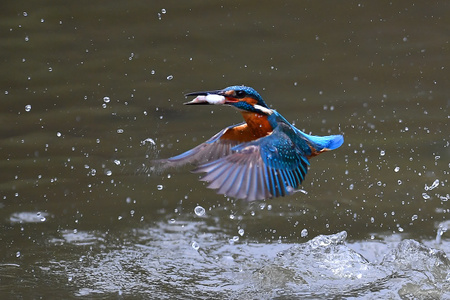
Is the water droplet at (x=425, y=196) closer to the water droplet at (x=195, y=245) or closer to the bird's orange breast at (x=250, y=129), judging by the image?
the water droplet at (x=195, y=245)

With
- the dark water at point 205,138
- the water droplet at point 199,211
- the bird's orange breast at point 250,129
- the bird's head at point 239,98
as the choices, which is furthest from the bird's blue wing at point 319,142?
the water droplet at point 199,211

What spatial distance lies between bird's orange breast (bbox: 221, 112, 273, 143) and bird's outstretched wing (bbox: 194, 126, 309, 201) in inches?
2.0

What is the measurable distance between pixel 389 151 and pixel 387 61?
845 millimetres

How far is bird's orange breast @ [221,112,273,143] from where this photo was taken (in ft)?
9.55

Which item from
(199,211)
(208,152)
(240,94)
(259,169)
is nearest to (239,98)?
(240,94)

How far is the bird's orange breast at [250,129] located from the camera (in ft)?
9.55

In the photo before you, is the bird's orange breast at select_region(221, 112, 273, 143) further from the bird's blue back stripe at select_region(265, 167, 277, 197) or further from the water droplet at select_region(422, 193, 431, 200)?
the water droplet at select_region(422, 193, 431, 200)

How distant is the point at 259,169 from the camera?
9.25ft

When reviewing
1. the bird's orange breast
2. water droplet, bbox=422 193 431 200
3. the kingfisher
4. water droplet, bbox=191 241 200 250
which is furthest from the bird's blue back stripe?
water droplet, bbox=422 193 431 200

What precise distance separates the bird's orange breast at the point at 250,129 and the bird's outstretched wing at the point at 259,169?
0.05 meters

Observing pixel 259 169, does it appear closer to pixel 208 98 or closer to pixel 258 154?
→ pixel 258 154

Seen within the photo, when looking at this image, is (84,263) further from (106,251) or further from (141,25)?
(141,25)

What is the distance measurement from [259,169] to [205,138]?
1.60m

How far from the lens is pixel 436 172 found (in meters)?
4.26
